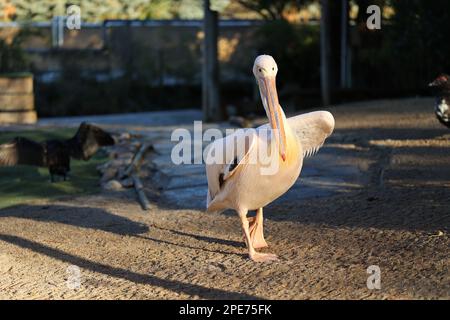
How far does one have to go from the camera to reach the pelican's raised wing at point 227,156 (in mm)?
5176

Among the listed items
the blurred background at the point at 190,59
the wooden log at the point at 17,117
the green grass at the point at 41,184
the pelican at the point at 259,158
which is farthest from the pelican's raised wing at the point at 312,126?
the wooden log at the point at 17,117

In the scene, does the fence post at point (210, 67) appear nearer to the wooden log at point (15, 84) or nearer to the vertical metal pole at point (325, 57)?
the vertical metal pole at point (325, 57)

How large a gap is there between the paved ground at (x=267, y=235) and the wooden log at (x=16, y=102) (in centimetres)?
665

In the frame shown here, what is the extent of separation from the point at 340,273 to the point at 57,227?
9.10 ft

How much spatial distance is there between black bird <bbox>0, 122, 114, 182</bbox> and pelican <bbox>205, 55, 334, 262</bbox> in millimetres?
3184

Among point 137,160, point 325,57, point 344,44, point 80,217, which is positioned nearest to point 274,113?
point 80,217

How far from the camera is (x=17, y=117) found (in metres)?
14.7

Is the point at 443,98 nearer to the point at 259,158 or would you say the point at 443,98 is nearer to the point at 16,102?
the point at 259,158

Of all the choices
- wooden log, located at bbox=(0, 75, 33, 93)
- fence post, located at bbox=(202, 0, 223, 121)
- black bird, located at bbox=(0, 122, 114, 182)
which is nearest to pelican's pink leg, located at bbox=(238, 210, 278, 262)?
black bird, located at bbox=(0, 122, 114, 182)

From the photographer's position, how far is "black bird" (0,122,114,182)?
802cm

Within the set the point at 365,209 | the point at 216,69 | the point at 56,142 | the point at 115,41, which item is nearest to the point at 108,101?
the point at 115,41

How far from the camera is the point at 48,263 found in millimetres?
5535

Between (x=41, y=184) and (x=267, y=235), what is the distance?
3564 mm

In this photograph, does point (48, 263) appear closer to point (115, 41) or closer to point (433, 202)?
point (433, 202)
